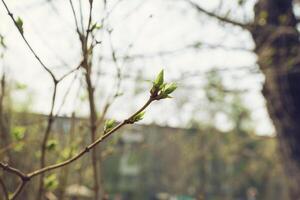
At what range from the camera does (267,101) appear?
5496mm

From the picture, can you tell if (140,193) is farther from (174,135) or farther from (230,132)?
(230,132)

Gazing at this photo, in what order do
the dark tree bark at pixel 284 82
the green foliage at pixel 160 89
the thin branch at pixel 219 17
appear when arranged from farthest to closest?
the dark tree bark at pixel 284 82
the thin branch at pixel 219 17
the green foliage at pixel 160 89

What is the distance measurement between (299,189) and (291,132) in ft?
2.17

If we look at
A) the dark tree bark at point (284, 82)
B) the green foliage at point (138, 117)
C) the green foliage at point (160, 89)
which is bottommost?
the green foliage at point (138, 117)

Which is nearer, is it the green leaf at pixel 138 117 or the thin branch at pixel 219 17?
the green leaf at pixel 138 117

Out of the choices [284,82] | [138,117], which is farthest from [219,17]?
[138,117]

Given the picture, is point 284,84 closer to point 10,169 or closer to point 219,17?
point 219,17

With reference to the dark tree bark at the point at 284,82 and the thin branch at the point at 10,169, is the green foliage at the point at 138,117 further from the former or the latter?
the dark tree bark at the point at 284,82

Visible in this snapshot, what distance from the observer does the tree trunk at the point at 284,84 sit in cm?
523

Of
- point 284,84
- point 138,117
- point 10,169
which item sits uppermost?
point 284,84

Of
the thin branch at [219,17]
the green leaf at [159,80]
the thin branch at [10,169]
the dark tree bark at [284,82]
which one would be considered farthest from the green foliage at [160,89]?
the dark tree bark at [284,82]

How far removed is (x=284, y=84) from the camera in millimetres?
5352

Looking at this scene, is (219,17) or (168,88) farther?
(219,17)

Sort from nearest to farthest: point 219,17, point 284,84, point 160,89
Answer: point 160,89
point 219,17
point 284,84
